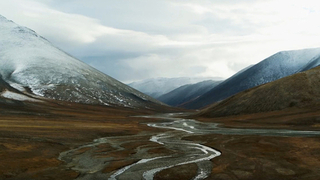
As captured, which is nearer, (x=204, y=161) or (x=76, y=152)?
(x=204, y=161)

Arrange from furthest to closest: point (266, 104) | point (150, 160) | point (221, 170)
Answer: point (266, 104) < point (150, 160) < point (221, 170)

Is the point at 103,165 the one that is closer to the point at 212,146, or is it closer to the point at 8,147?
the point at 8,147

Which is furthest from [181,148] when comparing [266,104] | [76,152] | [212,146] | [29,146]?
[266,104]

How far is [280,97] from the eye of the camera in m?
160

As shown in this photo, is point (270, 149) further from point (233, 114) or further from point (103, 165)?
point (233, 114)

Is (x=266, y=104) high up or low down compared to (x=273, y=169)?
up

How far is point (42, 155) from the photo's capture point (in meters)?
49.5

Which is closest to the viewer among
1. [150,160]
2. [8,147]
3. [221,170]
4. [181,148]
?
[221,170]

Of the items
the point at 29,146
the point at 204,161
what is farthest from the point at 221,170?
the point at 29,146

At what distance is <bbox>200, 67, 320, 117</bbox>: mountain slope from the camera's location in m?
151

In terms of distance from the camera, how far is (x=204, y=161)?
4528 cm

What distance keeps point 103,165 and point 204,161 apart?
13883 millimetres

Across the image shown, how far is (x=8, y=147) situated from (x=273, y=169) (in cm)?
4079

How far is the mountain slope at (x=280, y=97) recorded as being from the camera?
151 metres
